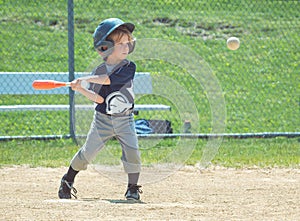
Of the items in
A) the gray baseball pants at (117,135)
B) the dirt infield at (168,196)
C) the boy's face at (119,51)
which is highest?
the boy's face at (119,51)

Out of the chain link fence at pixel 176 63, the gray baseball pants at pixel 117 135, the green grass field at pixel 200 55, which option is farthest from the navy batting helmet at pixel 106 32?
the green grass field at pixel 200 55

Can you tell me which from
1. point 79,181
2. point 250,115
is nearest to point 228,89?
point 250,115

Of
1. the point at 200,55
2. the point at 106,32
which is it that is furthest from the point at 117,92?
the point at 200,55

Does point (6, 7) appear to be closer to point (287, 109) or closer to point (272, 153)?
point (287, 109)

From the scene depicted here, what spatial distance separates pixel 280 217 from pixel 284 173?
259cm

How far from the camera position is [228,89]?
12.2 m

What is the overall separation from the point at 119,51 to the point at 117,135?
74 cm

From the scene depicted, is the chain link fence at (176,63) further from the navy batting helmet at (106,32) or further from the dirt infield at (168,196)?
the navy batting helmet at (106,32)

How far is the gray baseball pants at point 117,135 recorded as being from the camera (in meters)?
5.60

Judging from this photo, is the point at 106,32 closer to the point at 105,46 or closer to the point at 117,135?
the point at 105,46

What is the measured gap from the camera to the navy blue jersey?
18.1 feet

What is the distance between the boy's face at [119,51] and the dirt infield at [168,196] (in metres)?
1.23

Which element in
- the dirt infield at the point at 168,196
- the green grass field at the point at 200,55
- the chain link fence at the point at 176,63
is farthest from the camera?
the chain link fence at the point at 176,63

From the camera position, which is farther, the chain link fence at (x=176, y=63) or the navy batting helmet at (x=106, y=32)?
the chain link fence at (x=176, y=63)
